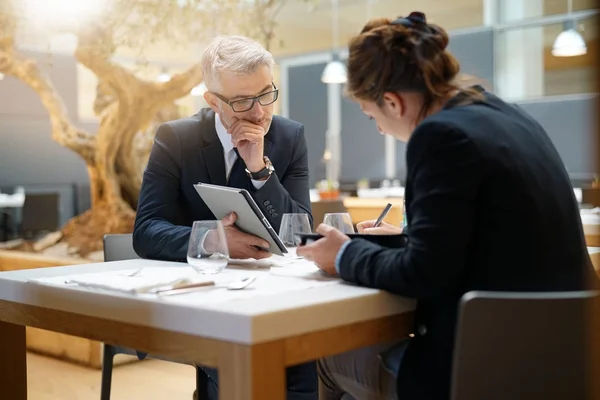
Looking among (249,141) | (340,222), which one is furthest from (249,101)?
(340,222)

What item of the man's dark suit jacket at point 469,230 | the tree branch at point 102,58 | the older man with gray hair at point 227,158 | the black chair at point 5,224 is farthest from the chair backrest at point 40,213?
the man's dark suit jacket at point 469,230

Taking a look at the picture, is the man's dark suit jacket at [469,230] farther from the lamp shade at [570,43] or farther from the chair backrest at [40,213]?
the chair backrest at [40,213]

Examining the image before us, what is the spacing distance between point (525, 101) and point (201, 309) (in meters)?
7.11

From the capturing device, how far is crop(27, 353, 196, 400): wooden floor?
11.5ft

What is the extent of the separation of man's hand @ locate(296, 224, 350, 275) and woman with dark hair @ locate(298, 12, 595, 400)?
28 mm

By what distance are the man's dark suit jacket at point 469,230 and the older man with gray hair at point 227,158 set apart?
809mm

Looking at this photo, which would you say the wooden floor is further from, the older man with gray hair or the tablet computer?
the tablet computer

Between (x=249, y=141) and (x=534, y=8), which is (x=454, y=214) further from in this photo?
(x=534, y=8)

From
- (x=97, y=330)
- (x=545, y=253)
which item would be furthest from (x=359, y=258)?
(x=97, y=330)

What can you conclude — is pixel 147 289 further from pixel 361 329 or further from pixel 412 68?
pixel 412 68

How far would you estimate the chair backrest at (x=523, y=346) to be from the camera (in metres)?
1.24

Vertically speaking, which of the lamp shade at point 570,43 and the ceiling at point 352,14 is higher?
the ceiling at point 352,14

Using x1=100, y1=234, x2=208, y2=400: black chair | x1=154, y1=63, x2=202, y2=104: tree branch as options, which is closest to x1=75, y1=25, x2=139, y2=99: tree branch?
x1=154, y1=63, x2=202, y2=104: tree branch

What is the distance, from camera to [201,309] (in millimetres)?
1323
